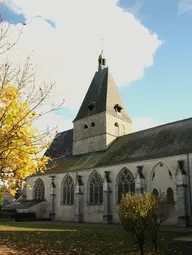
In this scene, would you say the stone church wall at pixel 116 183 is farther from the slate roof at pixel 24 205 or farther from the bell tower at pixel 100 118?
the bell tower at pixel 100 118

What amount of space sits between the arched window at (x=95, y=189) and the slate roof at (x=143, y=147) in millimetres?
1404

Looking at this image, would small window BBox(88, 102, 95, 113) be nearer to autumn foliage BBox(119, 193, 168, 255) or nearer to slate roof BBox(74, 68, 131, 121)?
slate roof BBox(74, 68, 131, 121)

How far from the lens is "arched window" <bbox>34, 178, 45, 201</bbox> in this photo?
37.9 m

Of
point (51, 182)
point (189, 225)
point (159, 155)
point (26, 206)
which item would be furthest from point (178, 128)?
point (26, 206)

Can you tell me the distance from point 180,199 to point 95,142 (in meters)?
15.4

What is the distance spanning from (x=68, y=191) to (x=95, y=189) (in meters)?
4.83

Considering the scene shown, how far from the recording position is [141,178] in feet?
84.2

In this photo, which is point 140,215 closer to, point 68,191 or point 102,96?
point 68,191

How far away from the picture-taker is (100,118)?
35.5 metres

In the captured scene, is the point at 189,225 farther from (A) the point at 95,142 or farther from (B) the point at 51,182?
(B) the point at 51,182

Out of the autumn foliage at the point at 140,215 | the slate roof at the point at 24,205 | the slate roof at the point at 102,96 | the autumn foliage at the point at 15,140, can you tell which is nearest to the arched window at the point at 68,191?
the slate roof at the point at 24,205

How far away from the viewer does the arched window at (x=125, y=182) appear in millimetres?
27391

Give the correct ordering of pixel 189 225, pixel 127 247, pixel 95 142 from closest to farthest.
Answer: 1. pixel 127 247
2. pixel 189 225
3. pixel 95 142

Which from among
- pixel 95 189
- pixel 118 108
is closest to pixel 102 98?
pixel 118 108
